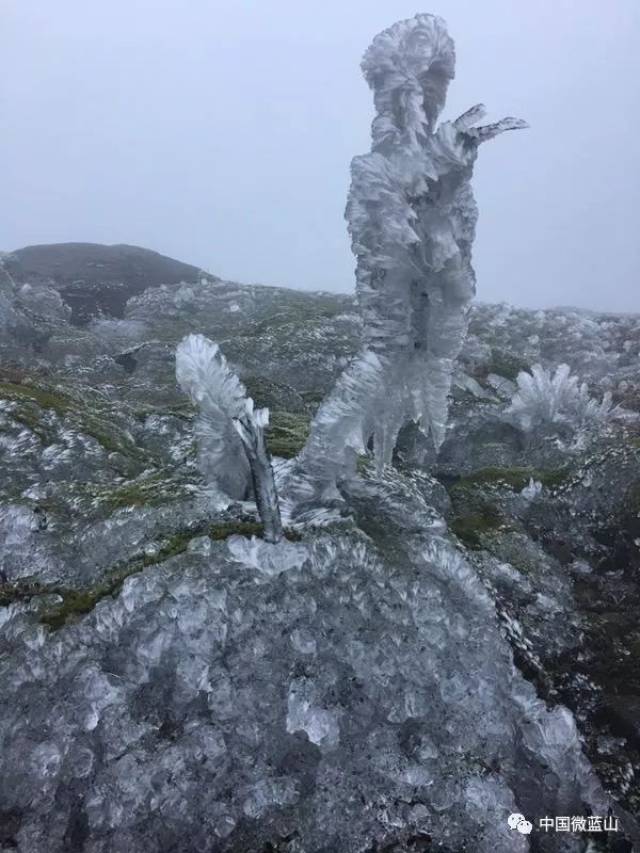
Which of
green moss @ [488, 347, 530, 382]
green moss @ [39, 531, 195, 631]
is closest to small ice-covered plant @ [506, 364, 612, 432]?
green moss @ [488, 347, 530, 382]

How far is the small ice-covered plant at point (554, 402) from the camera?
21.8m

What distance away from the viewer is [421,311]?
11555mm

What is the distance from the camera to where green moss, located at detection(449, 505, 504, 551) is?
14.1 m

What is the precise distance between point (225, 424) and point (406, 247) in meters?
4.37

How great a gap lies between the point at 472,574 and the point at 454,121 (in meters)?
7.59

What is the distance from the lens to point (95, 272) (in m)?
61.8

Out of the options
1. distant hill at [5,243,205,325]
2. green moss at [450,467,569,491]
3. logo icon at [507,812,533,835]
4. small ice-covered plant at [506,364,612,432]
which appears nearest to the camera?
logo icon at [507,812,533,835]

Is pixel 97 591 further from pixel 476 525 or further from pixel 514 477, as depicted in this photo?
pixel 514 477

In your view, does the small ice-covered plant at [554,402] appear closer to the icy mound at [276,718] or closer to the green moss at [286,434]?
the green moss at [286,434]

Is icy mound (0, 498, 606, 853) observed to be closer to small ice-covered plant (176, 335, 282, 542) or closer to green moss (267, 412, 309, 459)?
small ice-covered plant (176, 335, 282, 542)

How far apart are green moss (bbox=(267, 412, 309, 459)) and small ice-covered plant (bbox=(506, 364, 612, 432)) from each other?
26.0 feet

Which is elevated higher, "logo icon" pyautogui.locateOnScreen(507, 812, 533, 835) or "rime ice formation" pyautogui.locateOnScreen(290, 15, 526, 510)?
"rime ice formation" pyautogui.locateOnScreen(290, 15, 526, 510)

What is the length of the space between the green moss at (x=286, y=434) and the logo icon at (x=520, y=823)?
313 inches

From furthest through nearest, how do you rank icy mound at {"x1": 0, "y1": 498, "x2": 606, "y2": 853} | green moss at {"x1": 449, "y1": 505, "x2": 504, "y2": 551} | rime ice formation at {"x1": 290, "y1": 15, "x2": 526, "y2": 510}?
1. green moss at {"x1": 449, "y1": 505, "x2": 504, "y2": 551}
2. rime ice formation at {"x1": 290, "y1": 15, "x2": 526, "y2": 510}
3. icy mound at {"x1": 0, "y1": 498, "x2": 606, "y2": 853}
